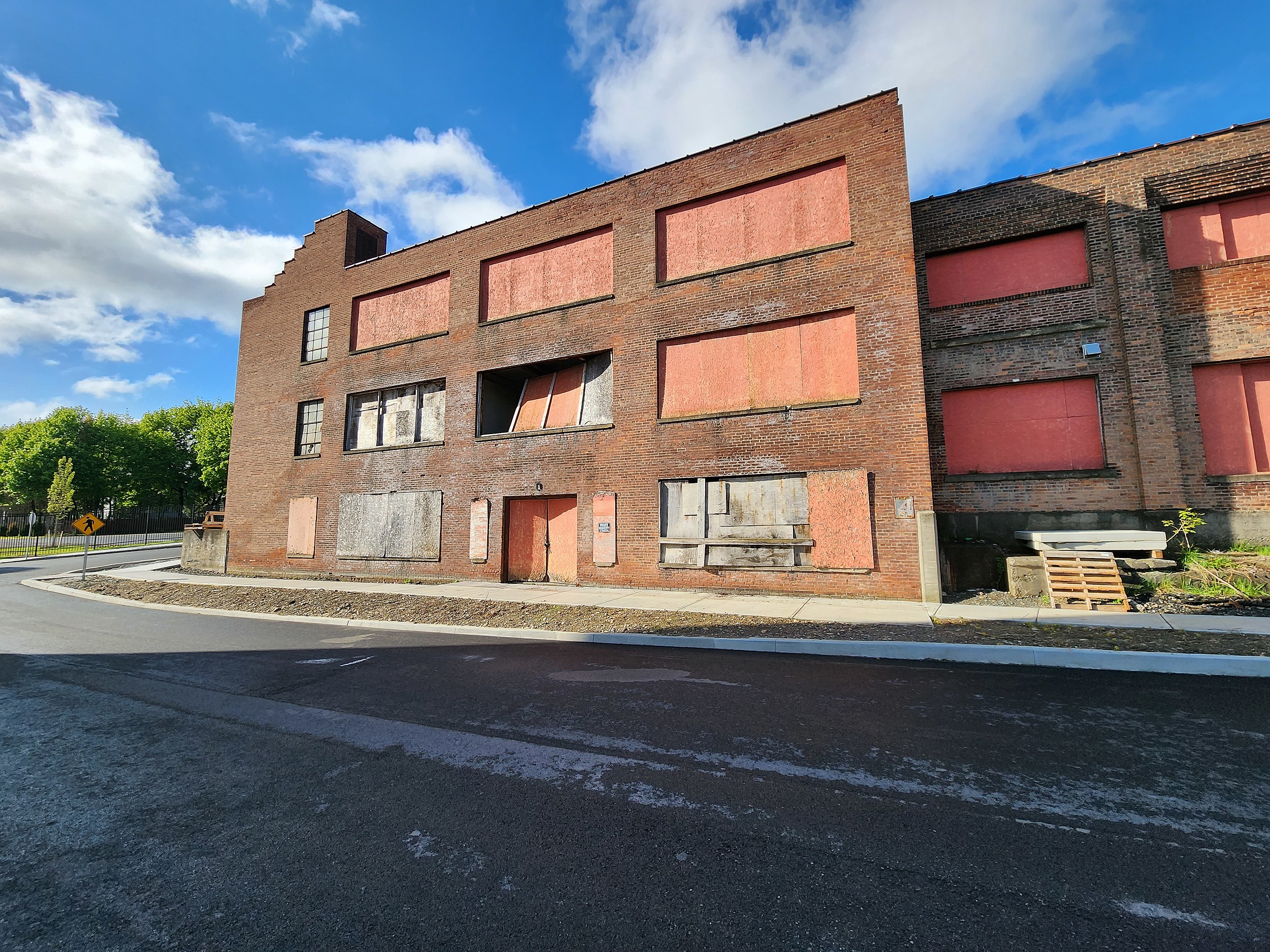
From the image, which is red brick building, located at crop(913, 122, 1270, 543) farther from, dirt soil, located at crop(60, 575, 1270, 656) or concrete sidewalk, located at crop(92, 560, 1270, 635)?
dirt soil, located at crop(60, 575, 1270, 656)

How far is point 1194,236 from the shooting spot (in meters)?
12.2

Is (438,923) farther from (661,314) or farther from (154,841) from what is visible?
(661,314)

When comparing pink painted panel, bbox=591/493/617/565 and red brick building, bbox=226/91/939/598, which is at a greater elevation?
red brick building, bbox=226/91/939/598

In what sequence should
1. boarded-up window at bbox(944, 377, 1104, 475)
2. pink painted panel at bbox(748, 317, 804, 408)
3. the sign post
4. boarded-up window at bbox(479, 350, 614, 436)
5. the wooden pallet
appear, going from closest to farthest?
the wooden pallet → boarded-up window at bbox(944, 377, 1104, 475) → pink painted panel at bbox(748, 317, 804, 408) → boarded-up window at bbox(479, 350, 614, 436) → the sign post

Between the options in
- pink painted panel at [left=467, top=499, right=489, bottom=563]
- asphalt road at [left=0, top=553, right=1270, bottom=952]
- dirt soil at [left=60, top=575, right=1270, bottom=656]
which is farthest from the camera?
pink painted panel at [left=467, top=499, right=489, bottom=563]

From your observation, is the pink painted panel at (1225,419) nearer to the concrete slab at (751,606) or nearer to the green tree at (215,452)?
the concrete slab at (751,606)

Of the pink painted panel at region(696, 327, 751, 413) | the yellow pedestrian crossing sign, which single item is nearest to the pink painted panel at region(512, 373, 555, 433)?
the pink painted panel at region(696, 327, 751, 413)

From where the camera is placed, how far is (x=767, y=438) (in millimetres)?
12562

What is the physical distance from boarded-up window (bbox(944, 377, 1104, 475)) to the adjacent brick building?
5 cm

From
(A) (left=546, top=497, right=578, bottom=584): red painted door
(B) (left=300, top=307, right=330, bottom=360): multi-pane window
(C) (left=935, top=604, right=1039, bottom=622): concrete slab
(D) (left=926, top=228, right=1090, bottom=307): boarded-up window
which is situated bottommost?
(C) (left=935, top=604, right=1039, bottom=622): concrete slab

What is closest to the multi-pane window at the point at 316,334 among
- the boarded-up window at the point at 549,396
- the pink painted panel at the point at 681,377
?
the boarded-up window at the point at 549,396

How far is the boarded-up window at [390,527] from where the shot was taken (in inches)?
656

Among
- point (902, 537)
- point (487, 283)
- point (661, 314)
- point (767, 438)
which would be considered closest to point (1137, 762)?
point (902, 537)

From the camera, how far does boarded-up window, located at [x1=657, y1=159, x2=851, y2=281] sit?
12789 millimetres
